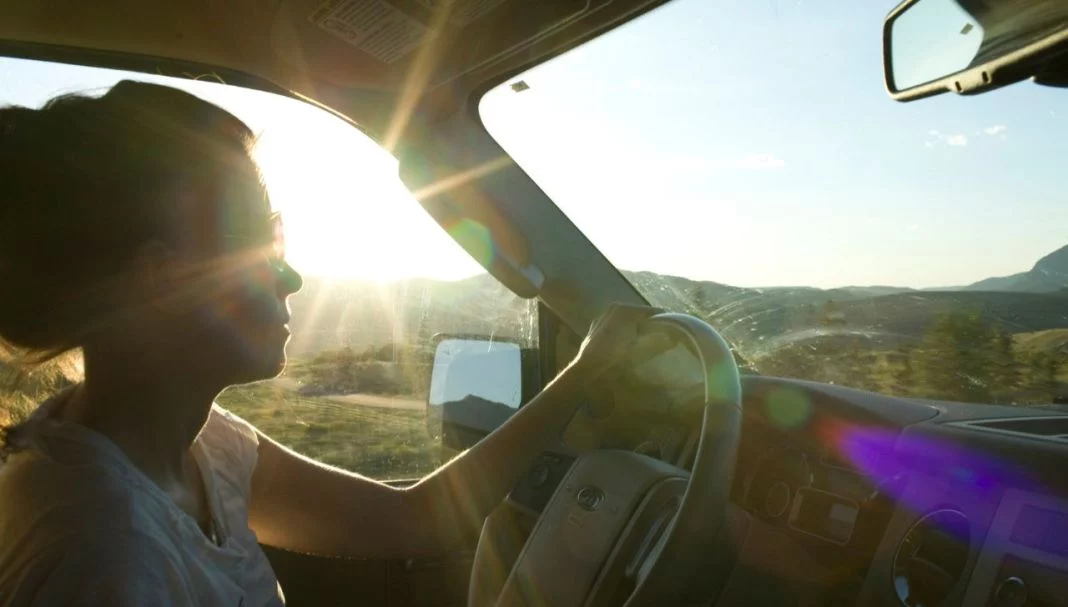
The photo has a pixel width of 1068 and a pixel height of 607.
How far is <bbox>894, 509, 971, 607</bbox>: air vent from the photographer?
5.68ft

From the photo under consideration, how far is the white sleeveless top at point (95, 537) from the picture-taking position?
4.11 ft

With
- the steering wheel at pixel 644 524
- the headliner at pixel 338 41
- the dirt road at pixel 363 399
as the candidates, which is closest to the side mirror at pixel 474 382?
the dirt road at pixel 363 399

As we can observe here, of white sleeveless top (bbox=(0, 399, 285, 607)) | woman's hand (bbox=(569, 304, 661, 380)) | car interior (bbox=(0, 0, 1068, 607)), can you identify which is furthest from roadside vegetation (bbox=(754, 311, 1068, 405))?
white sleeveless top (bbox=(0, 399, 285, 607))

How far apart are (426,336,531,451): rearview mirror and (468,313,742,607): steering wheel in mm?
724

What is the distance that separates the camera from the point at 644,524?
2.07 metres

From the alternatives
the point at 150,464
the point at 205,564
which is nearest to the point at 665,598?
the point at 205,564

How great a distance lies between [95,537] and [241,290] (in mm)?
577

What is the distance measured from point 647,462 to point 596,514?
19 cm

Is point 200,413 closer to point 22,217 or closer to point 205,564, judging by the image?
point 205,564

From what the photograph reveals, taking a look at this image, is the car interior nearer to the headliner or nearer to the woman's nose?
the headliner

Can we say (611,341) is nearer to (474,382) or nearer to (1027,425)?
(1027,425)

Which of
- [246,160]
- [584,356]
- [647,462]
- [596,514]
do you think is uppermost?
[246,160]

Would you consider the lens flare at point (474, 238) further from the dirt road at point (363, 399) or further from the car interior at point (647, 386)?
the dirt road at point (363, 399)

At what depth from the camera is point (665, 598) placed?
1475mm
